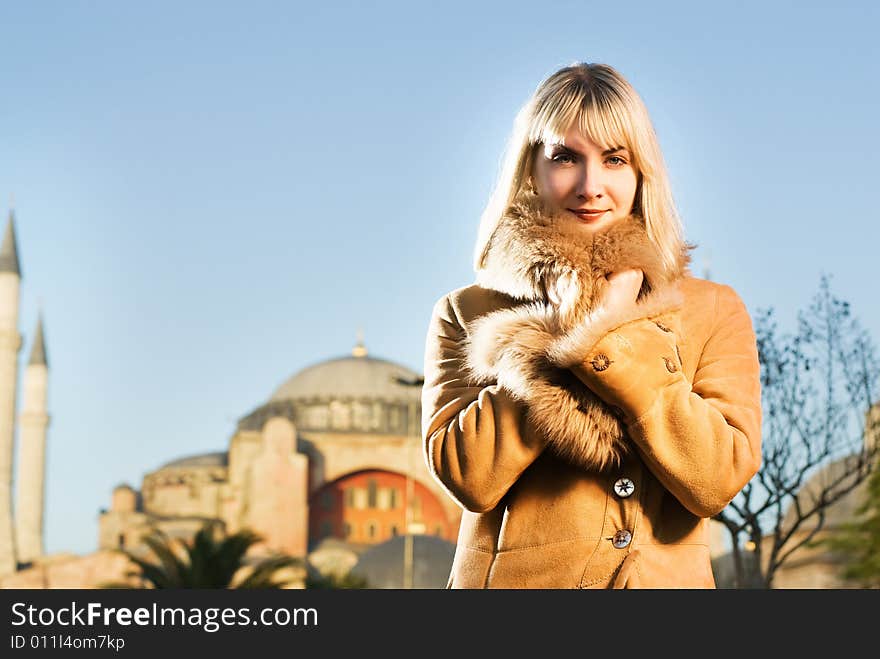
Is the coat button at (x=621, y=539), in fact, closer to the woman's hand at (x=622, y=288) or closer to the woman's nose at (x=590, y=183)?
the woman's hand at (x=622, y=288)

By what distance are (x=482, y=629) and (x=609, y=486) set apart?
0.45 metres

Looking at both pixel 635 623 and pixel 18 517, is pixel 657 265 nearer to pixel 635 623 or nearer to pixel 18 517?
pixel 635 623

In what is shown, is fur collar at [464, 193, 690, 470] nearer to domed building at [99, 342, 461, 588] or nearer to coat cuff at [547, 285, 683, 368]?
coat cuff at [547, 285, 683, 368]

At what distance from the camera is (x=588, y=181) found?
10.1 ft

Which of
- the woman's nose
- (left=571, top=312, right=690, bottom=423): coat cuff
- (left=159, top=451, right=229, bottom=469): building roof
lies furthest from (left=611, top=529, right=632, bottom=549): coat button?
(left=159, top=451, right=229, bottom=469): building roof

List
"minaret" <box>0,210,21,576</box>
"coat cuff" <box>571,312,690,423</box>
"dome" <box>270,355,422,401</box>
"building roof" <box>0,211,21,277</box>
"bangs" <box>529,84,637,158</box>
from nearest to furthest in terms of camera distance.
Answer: "coat cuff" <box>571,312,690,423</box>, "bangs" <box>529,84,637,158</box>, "minaret" <box>0,210,21,576</box>, "building roof" <box>0,211,21,277</box>, "dome" <box>270,355,422,401</box>

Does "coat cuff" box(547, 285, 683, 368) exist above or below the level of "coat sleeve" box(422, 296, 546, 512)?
above

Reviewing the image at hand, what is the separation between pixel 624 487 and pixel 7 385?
2281 inches

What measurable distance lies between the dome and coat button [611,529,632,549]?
72878mm

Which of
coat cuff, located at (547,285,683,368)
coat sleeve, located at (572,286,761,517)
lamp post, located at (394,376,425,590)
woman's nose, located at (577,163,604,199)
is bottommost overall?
coat sleeve, located at (572,286,761,517)

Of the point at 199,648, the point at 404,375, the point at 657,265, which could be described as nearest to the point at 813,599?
the point at 657,265

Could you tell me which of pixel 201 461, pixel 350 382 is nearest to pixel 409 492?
pixel 350 382

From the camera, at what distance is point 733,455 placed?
2898 millimetres

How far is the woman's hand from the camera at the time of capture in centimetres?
294
